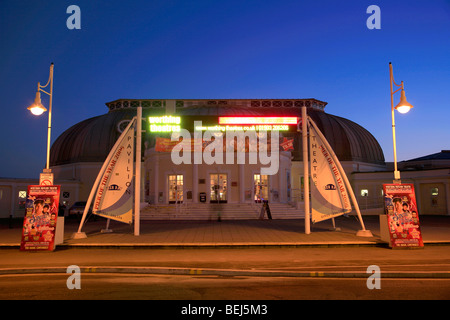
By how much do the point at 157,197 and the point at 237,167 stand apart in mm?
7573

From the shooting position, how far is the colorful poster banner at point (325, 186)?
1558cm

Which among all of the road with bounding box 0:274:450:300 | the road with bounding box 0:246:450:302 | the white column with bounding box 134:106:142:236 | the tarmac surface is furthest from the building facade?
the road with bounding box 0:274:450:300

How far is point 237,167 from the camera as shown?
95.9 feet

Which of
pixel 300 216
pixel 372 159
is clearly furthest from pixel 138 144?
pixel 372 159

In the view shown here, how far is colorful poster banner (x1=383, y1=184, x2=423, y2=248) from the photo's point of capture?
1255cm

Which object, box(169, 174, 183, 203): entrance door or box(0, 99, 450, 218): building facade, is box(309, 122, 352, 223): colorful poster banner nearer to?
box(0, 99, 450, 218): building facade

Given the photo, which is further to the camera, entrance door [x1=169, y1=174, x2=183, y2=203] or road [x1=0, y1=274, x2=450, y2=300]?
entrance door [x1=169, y1=174, x2=183, y2=203]

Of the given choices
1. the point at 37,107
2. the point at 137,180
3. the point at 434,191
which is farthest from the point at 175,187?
the point at 434,191

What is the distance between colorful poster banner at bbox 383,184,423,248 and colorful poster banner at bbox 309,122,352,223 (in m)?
2.53

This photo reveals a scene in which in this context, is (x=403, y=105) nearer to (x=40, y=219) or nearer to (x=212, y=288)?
(x=212, y=288)

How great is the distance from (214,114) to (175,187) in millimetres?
15390

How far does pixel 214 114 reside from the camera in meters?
42.3

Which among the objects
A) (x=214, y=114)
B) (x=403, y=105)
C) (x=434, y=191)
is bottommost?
(x=434, y=191)
